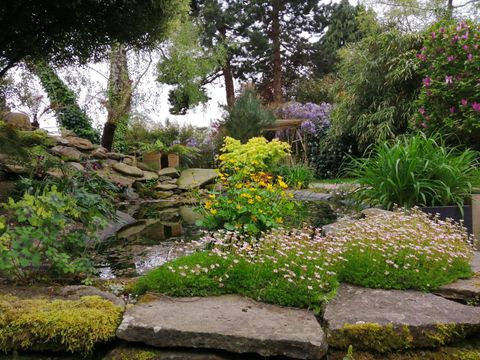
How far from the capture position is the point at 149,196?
9.61m

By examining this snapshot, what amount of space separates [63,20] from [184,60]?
12.0m

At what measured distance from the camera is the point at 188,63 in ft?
53.5

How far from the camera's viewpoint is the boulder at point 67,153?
8.41 metres

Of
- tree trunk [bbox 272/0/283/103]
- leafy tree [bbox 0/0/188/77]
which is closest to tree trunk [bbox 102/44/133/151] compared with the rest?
leafy tree [bbox 0/0/188/77]

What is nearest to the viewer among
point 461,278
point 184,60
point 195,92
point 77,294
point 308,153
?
point 77,294

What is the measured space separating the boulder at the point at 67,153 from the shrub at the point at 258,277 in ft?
21.4

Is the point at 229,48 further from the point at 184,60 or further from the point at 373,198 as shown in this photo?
the point at 373,198

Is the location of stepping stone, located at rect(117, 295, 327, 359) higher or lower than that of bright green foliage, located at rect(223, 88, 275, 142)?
lower

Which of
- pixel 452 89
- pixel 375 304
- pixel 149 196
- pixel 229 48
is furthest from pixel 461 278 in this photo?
pixel 229 48

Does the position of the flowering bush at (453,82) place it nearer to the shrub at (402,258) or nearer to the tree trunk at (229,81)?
the shrub at (402,258)

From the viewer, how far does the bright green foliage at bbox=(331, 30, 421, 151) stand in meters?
11.4

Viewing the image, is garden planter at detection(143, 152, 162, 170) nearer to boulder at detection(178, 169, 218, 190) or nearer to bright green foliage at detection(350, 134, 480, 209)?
boulder at detection(178, 169, 218, 190)

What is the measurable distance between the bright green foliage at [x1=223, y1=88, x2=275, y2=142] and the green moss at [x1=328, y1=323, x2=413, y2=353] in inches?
442

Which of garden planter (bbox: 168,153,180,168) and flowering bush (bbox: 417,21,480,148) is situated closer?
flowering bush (bbox: 417,21,480,148)
